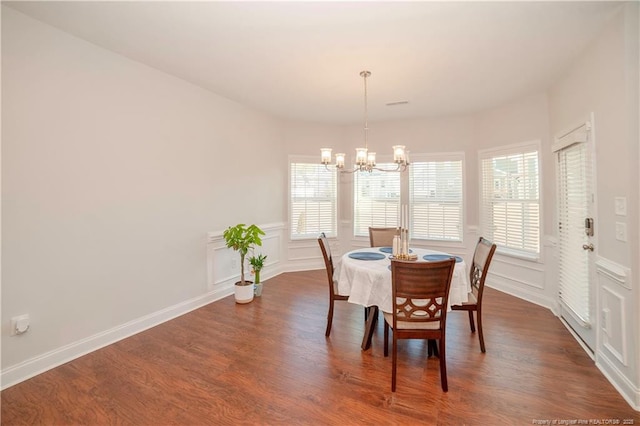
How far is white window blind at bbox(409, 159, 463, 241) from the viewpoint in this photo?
5.02 meters

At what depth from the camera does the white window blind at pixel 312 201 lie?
214 inches

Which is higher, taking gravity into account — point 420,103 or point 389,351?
point 420,103

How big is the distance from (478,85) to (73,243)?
181 inches

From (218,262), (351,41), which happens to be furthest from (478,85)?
(218,262)

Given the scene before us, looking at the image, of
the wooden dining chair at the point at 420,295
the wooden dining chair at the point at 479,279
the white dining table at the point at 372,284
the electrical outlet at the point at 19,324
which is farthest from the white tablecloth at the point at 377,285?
the electrical outlet at the point at 19,324

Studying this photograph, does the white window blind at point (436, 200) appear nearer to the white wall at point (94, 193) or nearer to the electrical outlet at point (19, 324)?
the white wall at point (94, 193)

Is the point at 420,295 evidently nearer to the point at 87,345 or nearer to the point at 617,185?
the point at 617,185

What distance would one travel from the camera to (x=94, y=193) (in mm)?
2691

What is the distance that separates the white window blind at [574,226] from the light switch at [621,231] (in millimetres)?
545

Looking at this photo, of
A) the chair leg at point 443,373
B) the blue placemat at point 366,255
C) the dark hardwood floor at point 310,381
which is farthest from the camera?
the blue placemat at point 366,255

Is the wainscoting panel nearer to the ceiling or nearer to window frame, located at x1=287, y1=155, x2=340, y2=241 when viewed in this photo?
the ceiling

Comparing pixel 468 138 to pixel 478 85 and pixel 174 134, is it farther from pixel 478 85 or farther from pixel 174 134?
pixel 174 134

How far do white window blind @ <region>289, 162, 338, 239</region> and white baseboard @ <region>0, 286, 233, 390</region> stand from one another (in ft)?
7.32

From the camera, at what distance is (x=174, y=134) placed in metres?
3.43
